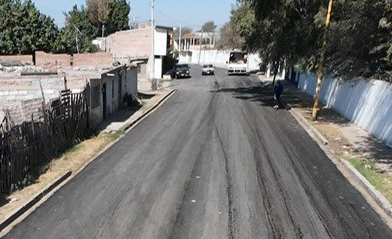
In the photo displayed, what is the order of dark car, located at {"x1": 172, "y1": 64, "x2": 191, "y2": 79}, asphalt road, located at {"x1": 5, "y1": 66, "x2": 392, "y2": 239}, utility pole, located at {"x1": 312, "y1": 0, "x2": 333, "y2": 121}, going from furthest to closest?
dark car, located at {"x1": 172, "y1": 64, "x2": 191, "y2": 79} < utility pole, located at {"x1": 312, "y1": 0, "x2": 333, "y2": 121} < asphalt road, located at {"x1": 5, "y1": 66, "x2": 392, "y2": 239}

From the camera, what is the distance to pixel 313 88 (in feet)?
106

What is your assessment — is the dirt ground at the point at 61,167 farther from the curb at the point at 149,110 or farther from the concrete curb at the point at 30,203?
the curb at the point at 149,110

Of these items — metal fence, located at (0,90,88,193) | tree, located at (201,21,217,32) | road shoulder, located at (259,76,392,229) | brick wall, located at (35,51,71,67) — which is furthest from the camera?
tree, located at (201,21,217,32)

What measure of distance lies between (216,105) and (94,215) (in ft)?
63.0

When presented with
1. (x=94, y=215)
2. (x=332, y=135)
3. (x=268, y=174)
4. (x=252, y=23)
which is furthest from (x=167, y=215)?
(x=252, y=23)

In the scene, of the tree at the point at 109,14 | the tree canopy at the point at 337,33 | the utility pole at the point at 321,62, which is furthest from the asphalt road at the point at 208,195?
the tree at the point at 109,14

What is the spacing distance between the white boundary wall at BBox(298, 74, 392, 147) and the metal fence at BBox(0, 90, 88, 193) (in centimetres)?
1176

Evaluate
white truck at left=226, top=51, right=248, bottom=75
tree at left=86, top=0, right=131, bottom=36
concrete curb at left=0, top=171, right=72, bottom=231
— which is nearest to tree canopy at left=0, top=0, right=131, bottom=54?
white truck at left=226, top=51, right=248, bottom=75

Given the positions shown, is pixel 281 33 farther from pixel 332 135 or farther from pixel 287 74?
pixel 287 74

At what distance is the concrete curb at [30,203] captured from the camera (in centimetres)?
872

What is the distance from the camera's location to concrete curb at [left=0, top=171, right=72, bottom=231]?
872 centimetres

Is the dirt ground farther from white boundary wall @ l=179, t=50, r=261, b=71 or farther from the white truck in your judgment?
white boundary wall @ l=179, t=50, r=261, b=71

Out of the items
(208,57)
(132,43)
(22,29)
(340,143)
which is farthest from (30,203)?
(208,57)

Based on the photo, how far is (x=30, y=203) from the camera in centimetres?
972
